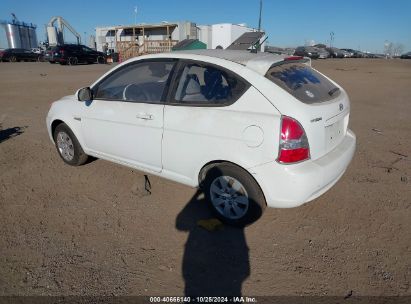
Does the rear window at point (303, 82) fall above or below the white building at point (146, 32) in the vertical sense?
below

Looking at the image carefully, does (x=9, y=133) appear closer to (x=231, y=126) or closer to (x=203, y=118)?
(x=203, y=118)

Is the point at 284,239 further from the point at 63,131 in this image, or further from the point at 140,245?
the point at 63,131

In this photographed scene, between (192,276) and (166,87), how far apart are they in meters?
1.95

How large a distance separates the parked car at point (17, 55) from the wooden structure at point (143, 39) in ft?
32.0

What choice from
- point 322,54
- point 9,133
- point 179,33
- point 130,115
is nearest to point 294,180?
point 130,115

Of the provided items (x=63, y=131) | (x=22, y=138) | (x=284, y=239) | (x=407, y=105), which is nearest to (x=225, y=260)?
(x=284, y=239)

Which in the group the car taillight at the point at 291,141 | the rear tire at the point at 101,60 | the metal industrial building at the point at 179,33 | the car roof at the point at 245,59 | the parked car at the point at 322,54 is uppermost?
the metal industrial building at the point at 179,33

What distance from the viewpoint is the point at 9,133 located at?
673 centimetres

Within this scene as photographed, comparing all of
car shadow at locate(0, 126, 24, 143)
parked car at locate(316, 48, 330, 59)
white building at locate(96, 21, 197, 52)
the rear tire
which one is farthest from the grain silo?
car shadow at locate(0, 126, 24, 143)

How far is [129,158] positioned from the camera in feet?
13.2

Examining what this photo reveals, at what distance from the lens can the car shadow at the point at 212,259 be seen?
2643 mm

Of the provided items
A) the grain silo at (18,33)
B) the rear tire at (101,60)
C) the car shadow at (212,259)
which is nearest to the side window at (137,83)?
the car shadow at (212,259)

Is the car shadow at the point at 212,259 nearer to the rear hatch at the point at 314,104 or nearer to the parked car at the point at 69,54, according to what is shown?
the rear hatch at the point at 314,104

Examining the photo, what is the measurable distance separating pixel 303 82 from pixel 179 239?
2022 millimetres
